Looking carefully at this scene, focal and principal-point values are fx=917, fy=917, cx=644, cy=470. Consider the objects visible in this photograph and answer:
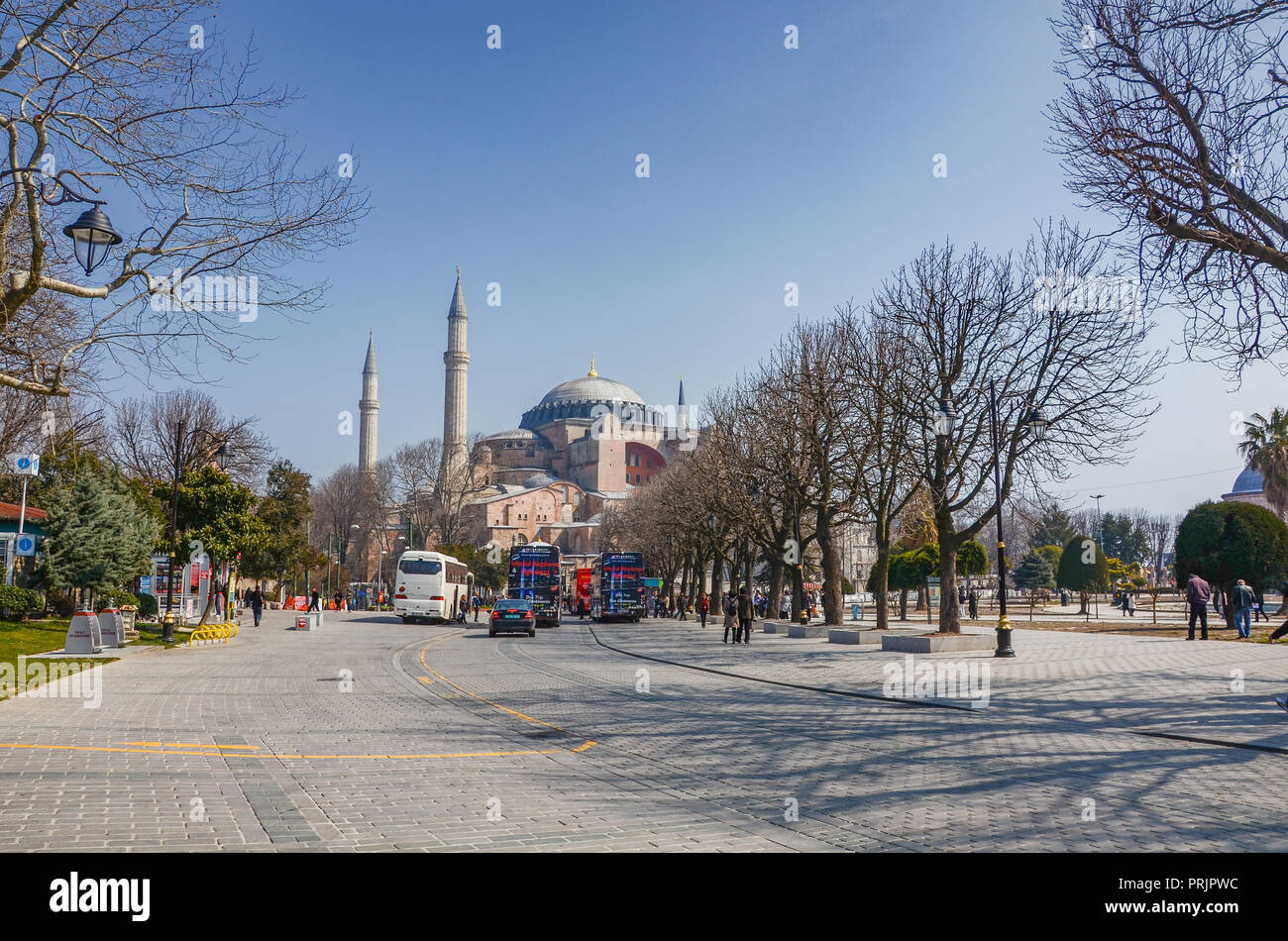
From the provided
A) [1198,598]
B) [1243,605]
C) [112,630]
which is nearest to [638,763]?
[112,630]

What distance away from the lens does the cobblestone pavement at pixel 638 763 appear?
6.31 metres

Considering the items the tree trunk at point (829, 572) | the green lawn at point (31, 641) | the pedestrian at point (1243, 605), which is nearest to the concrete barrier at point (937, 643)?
the pedestrian at point (1243, 605)

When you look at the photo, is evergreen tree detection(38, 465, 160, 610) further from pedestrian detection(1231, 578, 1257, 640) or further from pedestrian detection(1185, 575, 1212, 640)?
pedestrian detection(1231, 578, 1257, 640)

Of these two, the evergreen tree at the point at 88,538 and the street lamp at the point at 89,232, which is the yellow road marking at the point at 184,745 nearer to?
the street lamp at the point at 89,232

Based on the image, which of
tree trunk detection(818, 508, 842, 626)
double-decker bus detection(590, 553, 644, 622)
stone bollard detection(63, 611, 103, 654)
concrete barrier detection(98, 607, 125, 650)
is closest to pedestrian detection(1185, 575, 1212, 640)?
tree trunk detection(818, 508, 842, 626)

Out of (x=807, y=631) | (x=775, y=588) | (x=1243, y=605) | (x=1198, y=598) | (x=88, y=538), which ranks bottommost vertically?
(x=807, y=631)

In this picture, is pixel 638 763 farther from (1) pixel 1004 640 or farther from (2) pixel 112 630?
(2) pixel 112 630

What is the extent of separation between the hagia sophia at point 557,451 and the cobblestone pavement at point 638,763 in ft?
251

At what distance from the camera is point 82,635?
21219 mm

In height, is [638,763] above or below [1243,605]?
below

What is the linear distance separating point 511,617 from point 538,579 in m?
11.8
